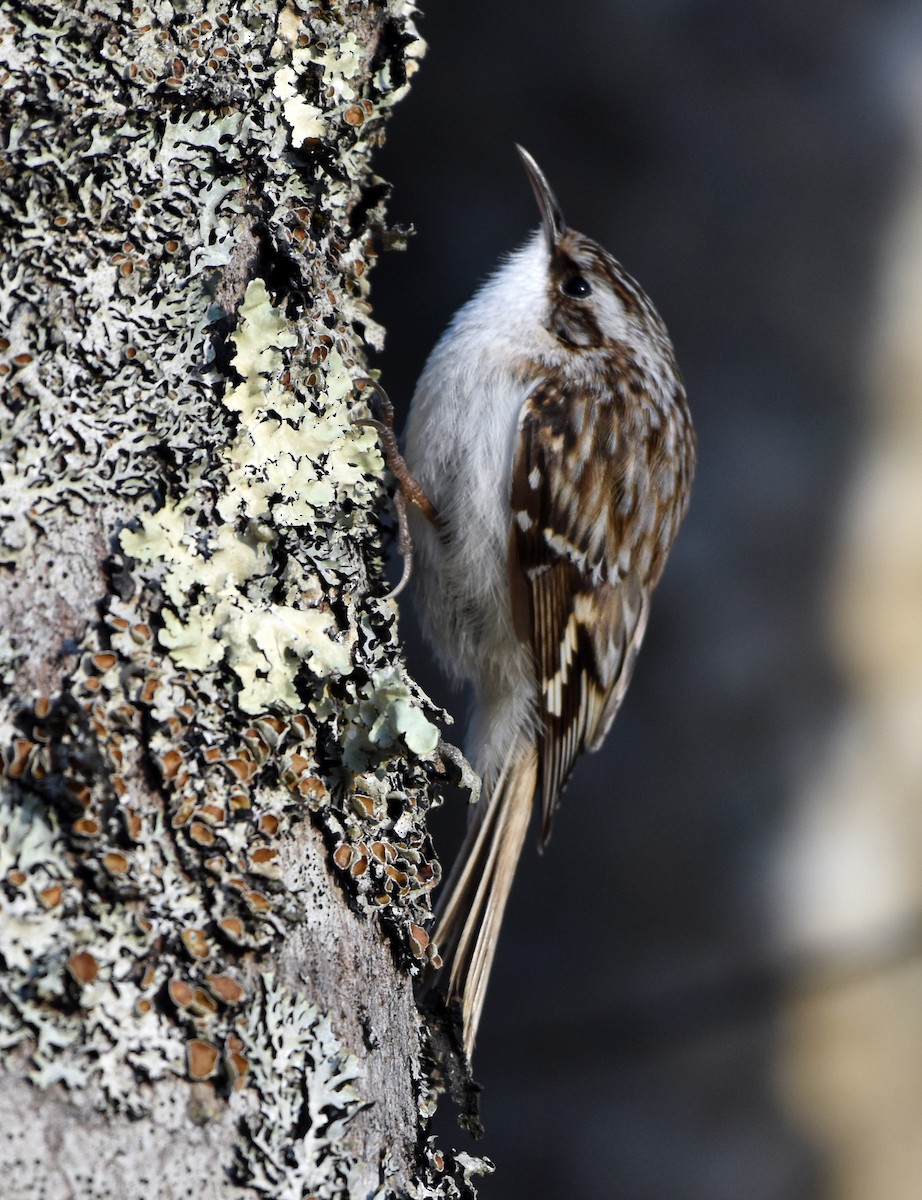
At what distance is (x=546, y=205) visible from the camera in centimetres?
174

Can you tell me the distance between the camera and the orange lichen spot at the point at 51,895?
721 mm

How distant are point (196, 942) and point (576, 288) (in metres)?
1.25

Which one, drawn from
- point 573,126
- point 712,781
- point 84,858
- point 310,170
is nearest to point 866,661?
point 712,781

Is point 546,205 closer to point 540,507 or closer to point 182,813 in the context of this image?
point 540,507

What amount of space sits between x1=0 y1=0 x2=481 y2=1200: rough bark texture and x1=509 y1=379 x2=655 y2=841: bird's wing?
1.83ft

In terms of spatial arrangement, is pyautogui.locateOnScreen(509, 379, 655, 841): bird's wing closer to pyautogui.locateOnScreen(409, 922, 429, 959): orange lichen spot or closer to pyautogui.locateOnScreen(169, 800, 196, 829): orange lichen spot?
pyautogui.locateOnScreen(409, 922, 429, 959): orange lichen spot

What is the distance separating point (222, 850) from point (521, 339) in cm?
108

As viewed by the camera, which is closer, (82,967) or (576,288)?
(82,967)

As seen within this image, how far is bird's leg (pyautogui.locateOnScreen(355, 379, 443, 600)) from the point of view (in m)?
1.42

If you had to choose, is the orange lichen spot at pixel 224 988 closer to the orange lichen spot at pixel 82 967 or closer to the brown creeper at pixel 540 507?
the orange lichen spot at pixel 82 967

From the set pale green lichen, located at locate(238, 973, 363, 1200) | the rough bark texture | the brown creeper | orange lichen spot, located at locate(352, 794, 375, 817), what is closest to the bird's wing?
the brown creeper

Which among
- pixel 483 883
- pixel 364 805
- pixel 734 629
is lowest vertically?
pixel 483 883

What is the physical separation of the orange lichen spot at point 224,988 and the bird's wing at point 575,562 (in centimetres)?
88

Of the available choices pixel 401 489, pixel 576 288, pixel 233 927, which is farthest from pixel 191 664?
pixel 576 288
